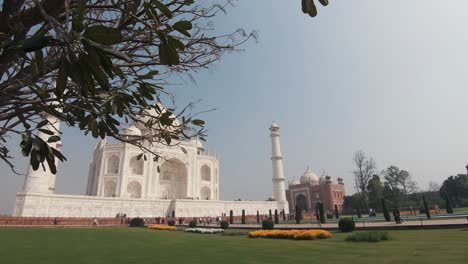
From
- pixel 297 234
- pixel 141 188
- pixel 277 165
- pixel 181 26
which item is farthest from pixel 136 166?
pixel 181 26

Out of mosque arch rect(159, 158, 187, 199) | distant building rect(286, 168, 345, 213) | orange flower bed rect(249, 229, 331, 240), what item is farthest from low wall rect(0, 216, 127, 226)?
distant building rect(286, 168, 345, 213)

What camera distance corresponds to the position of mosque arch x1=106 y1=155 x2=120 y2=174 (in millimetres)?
36903

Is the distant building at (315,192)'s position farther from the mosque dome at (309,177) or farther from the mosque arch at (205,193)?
the mosque arch at (205,193)

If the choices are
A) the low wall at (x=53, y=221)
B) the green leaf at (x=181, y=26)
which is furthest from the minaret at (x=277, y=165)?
the green leaf at (x=181, y=26)

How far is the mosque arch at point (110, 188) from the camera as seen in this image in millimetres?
35312

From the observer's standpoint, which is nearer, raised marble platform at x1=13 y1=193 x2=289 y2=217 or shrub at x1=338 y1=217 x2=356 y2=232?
shrub at x1=338 y1=217 x2=356 y2=232

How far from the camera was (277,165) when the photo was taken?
42.3 metres

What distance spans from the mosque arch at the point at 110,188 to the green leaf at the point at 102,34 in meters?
37.3

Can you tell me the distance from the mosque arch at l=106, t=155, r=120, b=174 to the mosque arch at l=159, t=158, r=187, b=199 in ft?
18.8

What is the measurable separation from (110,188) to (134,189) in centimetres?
284

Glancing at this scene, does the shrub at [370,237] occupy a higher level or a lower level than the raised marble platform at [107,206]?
lower

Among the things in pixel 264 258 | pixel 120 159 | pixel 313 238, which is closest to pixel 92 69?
pixel 264 258

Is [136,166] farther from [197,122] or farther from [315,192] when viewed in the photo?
[197,122]

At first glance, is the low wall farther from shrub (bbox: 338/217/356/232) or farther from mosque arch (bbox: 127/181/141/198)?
shrub (bbox: 338/217/356/232)
